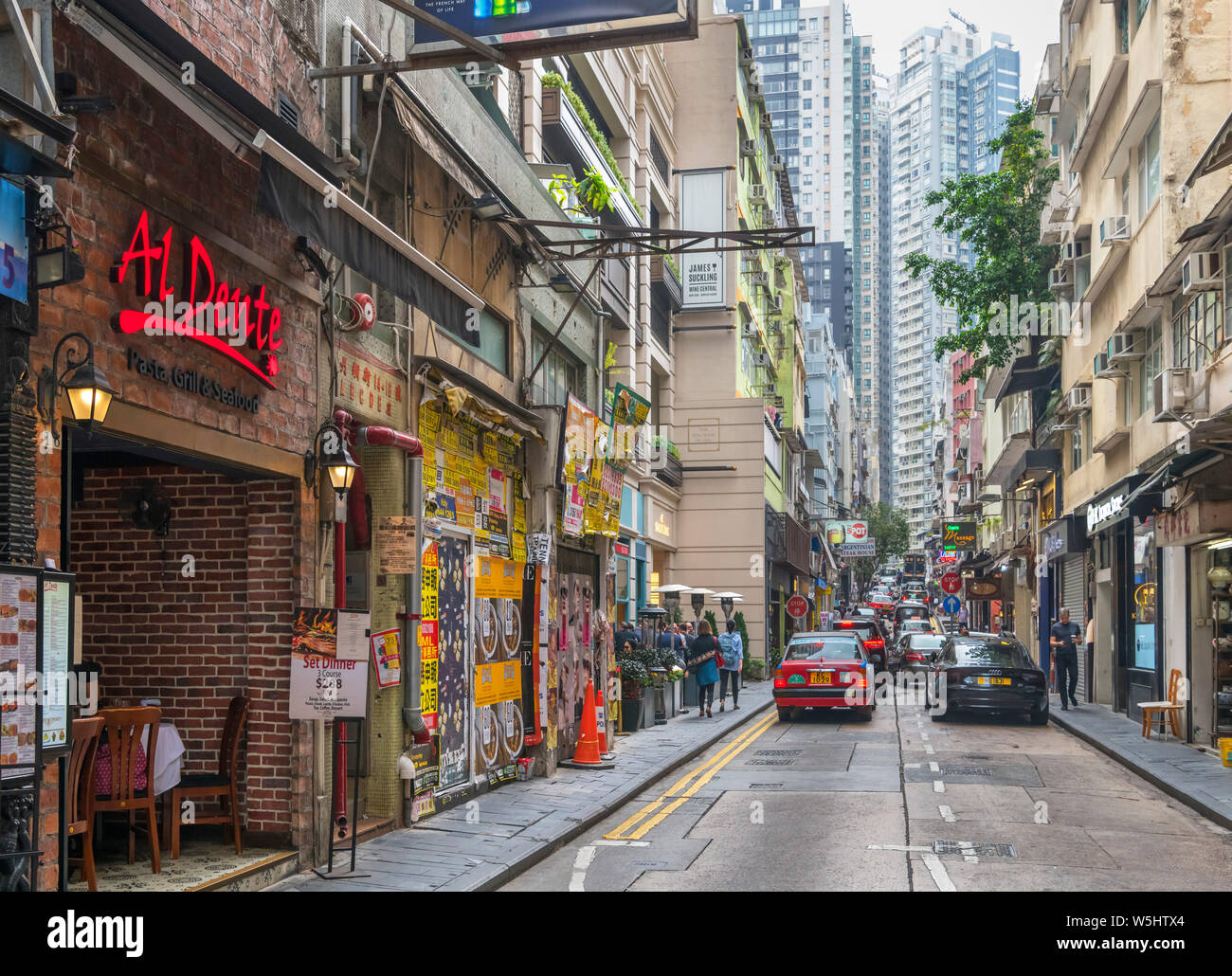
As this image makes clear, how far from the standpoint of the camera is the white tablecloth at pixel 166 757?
9070 mm

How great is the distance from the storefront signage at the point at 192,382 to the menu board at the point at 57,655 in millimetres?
1627

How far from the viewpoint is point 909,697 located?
30.7 metres

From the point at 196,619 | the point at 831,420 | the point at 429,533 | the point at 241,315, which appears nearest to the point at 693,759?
the point at 429,533

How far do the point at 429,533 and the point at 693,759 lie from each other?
7.33 metres

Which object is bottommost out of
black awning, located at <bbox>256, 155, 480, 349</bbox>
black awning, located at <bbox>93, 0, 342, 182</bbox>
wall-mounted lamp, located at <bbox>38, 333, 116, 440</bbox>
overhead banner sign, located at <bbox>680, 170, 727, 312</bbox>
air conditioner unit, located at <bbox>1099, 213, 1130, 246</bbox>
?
wall-mounted lamp, located at <bbox>38, 333, 116, 440</bbox>

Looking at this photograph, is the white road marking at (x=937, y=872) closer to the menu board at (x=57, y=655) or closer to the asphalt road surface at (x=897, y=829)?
the asphalt road surface at (x=897, y=829)

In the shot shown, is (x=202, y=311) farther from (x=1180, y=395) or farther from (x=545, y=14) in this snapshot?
(x=1180, y=395)

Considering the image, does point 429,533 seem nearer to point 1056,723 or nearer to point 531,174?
point 531,174

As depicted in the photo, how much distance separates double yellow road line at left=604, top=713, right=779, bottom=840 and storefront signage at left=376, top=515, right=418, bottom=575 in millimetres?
3109

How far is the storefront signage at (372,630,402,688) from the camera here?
36.1 feet

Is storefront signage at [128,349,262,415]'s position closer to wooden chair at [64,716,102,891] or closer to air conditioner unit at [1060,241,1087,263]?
wooden chair at [64,716,102,891]

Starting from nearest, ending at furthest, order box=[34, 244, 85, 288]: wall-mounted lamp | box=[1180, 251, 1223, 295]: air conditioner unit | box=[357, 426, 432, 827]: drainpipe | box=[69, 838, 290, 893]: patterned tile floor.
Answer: box=[34, 244, 85, 288]: wall-mounted lamp, box=[69, 838, 290, 893]: patterned tile floor, box=[357, 426, 432, 827]: drainpipe, box=[1180, 251, 1223, 295]: air conditioner unit

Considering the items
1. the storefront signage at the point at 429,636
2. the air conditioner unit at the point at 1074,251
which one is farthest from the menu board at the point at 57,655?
the air conditioner unit at the point at 1074,251

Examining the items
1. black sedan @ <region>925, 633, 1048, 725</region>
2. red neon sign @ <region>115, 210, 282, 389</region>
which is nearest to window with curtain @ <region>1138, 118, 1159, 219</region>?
Result: black sedan @ <region>925, 633, 1048, 725</region>
